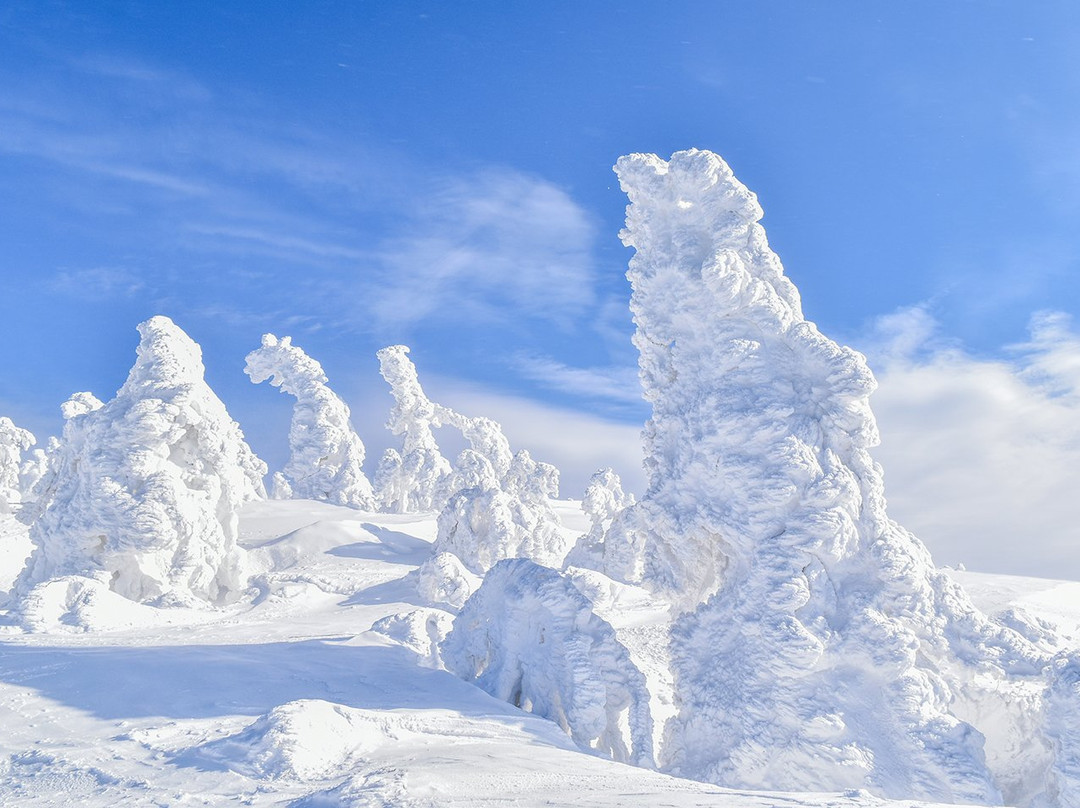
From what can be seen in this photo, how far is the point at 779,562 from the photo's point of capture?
1420 cm

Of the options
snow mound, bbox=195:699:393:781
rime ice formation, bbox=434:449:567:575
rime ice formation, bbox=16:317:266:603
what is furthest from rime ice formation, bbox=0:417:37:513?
snow mound, bbox=195:699:393:781

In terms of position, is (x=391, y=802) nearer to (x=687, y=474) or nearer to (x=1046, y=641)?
(x=687, y=474)

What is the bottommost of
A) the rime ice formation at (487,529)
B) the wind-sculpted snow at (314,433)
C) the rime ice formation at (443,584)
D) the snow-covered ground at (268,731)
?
the snow-covered ground at (268,731)

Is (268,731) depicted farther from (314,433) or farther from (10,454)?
(10,454)

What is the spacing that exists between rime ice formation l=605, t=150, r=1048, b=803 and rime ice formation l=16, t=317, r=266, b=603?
59.5 ft

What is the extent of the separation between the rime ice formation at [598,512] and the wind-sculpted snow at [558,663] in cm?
2053

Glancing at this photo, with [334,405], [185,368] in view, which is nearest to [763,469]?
[185,368]

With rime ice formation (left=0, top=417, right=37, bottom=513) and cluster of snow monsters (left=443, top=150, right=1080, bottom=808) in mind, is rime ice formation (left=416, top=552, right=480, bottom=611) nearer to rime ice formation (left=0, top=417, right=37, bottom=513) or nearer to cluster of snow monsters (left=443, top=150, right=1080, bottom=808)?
cluster of snow monsters (left=443, top=150, right=1080, bottom=808)

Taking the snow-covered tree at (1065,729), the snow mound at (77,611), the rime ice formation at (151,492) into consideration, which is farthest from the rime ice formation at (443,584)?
the snow-covered tree at (1065,729)

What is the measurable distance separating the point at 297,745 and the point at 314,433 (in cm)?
4515

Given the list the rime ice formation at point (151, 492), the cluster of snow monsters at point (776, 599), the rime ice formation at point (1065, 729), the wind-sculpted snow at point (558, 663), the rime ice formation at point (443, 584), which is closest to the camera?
the rime ice formation at point (1065, 729)

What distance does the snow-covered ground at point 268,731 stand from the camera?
24.6 feet

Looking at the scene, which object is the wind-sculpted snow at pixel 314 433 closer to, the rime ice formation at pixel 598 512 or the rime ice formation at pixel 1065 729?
the rime ice formation at pixel 598 512

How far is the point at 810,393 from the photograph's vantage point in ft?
50.5
